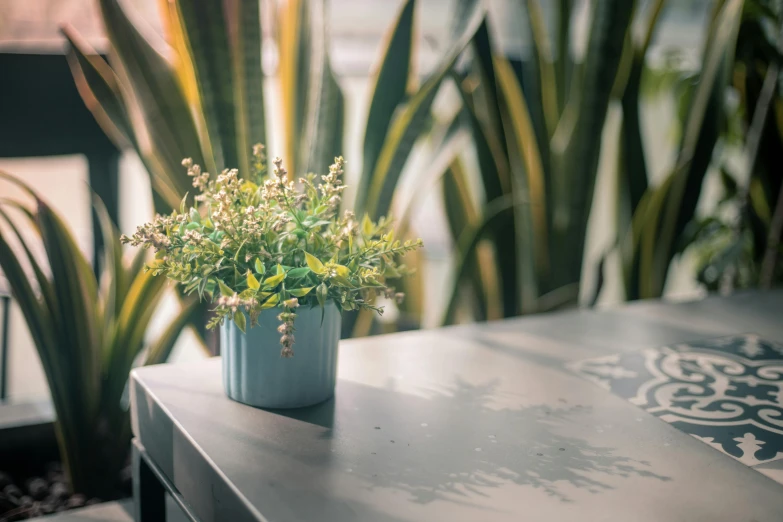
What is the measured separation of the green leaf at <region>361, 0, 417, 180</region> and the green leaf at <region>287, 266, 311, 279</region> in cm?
52

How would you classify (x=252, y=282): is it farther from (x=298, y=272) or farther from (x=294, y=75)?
(x=294, y=75)

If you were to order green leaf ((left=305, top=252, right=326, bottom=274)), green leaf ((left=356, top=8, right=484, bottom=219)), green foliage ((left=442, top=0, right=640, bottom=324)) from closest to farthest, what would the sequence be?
green leaf ((left=305, top=252, right=326, bottom=274)), green leaf ((left=356, top=8, right=484, bottom=219)), green foliage ((left=442, top=0, right=640, bottom=324))

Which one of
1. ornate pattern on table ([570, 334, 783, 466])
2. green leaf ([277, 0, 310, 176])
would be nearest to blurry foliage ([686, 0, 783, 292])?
ornate pattern on table ([570, 334, 783, 466])

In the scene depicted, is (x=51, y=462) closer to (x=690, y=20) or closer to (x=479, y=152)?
(x=479, y=152)

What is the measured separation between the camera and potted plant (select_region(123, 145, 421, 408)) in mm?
692

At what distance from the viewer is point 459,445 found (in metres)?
0.69

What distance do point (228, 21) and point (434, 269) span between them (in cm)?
178

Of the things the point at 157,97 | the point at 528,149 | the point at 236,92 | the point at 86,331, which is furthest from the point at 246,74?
the point at 528,149

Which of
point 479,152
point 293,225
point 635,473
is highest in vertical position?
point 479,152

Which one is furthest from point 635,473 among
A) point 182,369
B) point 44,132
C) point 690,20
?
point 690,20

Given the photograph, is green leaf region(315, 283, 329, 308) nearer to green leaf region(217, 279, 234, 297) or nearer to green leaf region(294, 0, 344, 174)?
green leaf region(217, 279, 234, 297)

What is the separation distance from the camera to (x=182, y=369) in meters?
0.85

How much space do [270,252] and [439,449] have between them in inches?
9.5

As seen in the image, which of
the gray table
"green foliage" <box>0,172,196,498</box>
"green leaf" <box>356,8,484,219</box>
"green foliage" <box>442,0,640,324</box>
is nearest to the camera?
the gray table
